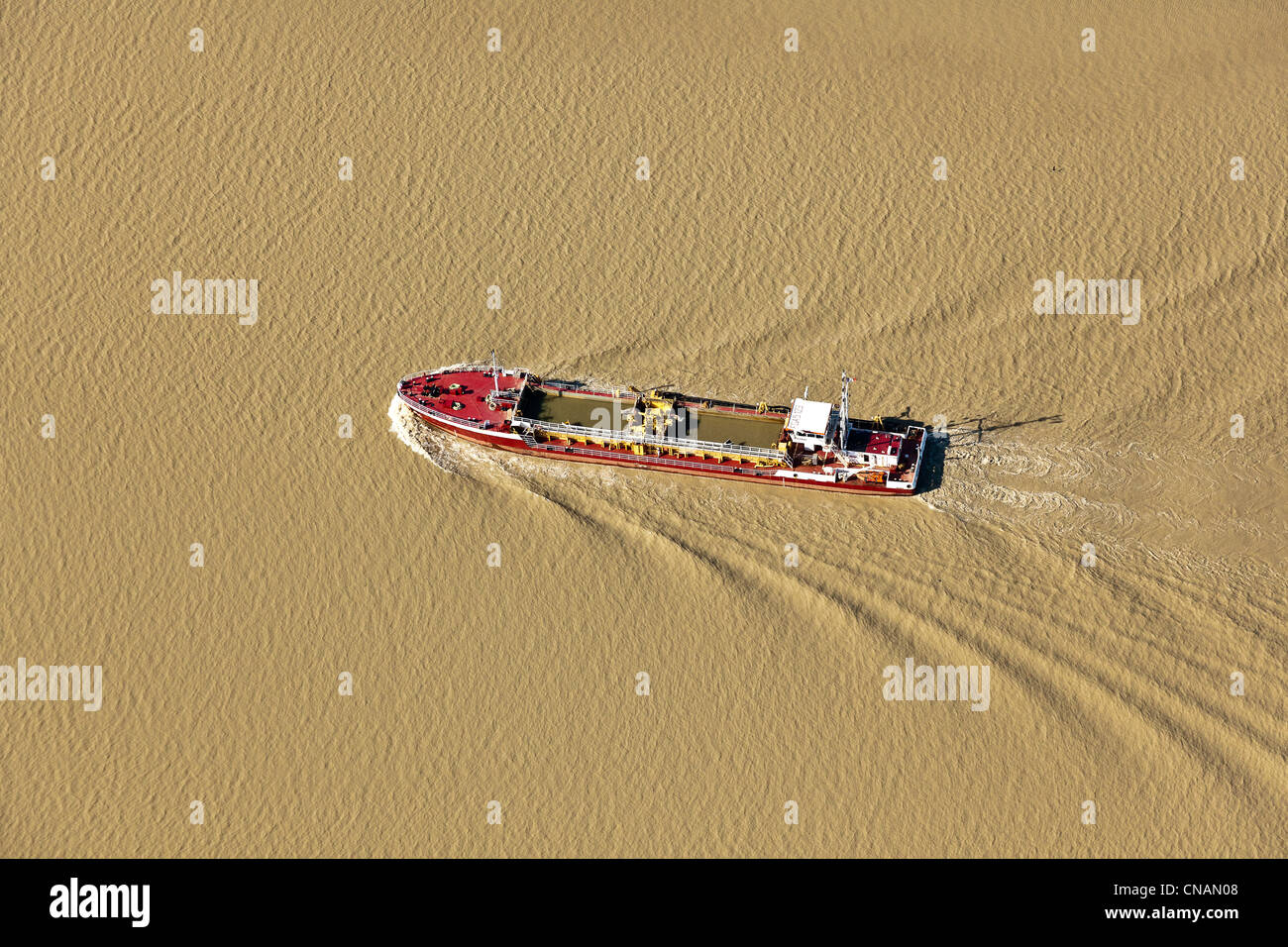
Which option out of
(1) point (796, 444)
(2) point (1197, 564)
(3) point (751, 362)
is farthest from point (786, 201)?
(2) point (1197, 564)

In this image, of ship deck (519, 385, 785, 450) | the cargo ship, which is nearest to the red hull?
the cargo ship

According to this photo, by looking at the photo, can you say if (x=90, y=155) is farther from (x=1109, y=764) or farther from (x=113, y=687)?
(x=1109, y=764)

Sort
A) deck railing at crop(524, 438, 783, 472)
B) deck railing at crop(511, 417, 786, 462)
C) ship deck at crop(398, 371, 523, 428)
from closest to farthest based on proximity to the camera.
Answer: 1. deck railing at crop(511, 417, 786, 462)
2. deck railing at crop(524, 438, 783, 472)
3. ship deck at crop(398, 371, 523, 428)

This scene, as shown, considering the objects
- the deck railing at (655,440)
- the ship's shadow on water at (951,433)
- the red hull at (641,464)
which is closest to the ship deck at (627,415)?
the deck railing at (655,440)

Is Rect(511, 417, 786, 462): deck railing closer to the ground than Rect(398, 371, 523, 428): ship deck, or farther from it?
closer to the ground

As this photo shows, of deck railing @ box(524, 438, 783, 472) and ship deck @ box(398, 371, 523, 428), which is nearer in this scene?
deck railing @ box(524, 438, 783, 472)

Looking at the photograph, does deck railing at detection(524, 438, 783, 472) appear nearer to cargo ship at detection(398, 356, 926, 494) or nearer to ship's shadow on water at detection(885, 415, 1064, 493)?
cargo ship at detection(398, 356, 926, 494)

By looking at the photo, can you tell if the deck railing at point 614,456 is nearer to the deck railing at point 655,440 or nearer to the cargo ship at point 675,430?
the cargo ship at point 675,430

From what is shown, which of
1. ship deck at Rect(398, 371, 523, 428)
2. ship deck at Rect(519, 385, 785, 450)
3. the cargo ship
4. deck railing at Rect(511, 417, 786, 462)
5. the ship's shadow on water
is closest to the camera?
the cargo ship
